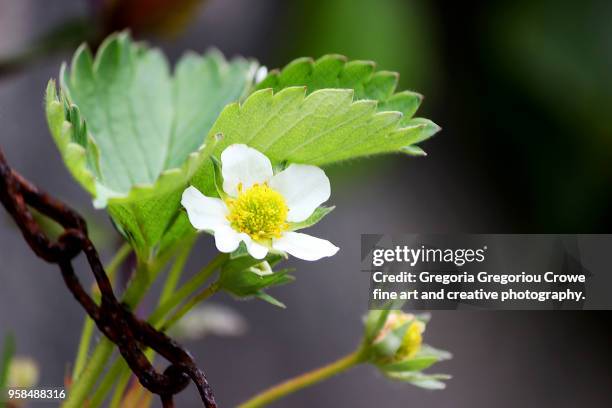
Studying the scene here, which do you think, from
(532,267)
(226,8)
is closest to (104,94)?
(532,267)

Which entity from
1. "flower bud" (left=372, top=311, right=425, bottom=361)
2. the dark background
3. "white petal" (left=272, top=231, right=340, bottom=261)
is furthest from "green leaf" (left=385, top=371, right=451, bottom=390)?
the dark background

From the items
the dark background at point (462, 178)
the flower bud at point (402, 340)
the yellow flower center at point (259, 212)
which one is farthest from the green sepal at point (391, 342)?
the dark background at point (462, 178)

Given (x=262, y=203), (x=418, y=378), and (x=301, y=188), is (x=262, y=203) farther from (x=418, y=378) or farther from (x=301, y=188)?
(x=418, y=378)

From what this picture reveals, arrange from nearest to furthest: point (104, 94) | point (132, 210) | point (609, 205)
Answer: point (132, 210)
point (104, 94)
point (609, 205)

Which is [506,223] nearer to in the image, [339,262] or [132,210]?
[339,262]

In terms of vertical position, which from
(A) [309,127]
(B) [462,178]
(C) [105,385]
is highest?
(B) [462,178]

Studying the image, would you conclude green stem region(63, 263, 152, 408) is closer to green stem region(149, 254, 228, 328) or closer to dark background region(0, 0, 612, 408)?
green stem region(149, 254, 228, 328)

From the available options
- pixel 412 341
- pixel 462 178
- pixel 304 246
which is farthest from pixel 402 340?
pixel 462 178

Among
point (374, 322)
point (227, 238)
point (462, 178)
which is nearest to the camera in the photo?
point (227, 238)
